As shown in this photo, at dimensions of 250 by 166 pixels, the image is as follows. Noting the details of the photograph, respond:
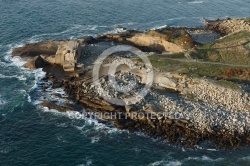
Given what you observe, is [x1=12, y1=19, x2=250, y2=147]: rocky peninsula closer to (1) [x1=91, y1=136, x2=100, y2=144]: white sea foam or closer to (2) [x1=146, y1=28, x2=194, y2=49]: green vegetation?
(2) [x1=146, y1=28, x2=194, y2=49]: green vegetation

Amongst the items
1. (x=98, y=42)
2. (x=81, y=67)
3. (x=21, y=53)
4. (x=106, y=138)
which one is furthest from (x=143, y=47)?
(x=106, y=138)

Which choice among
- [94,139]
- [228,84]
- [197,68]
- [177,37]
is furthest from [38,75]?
[228,84]

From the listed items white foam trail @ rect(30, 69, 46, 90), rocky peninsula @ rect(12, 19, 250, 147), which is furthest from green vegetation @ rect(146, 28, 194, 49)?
white foam trail @ rect(30, 69, 46, 90)

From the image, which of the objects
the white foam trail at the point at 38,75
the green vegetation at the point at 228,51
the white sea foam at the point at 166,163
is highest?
the green vegetation at the point at 228,51

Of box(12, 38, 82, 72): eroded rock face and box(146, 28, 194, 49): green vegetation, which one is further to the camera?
box(146, 28, 194, 49): green vegetation

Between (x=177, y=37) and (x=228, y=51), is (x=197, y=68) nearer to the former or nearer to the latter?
(x=228, y=51)

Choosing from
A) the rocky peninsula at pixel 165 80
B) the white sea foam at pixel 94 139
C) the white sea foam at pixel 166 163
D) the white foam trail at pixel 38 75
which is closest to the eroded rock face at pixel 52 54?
the rocky peninsula at pixel 165 80

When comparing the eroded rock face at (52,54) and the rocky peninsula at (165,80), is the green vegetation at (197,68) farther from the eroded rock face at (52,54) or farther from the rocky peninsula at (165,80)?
the eroded rock face at (52,54)
